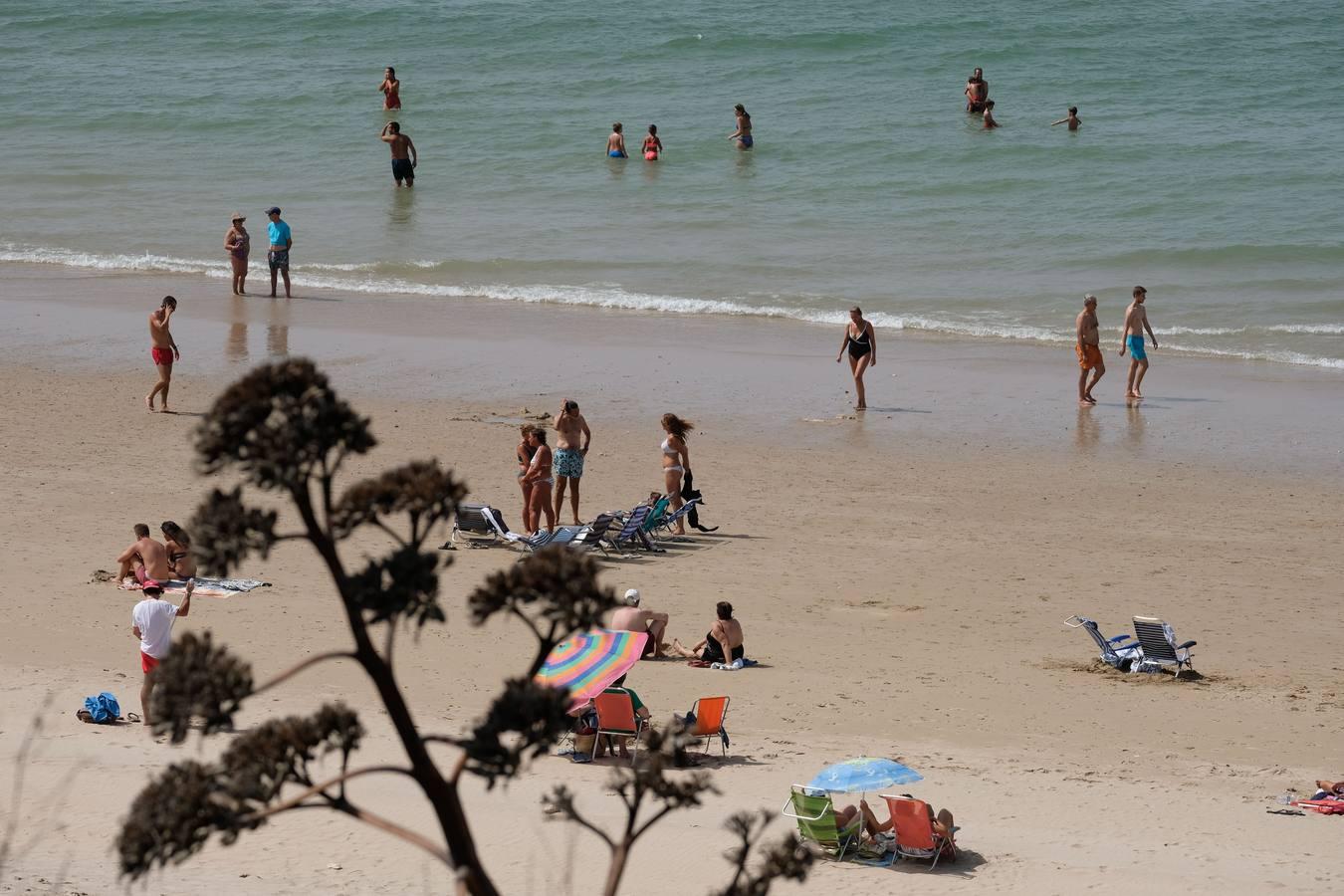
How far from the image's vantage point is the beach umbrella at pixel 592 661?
988 cm

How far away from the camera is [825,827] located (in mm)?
8516

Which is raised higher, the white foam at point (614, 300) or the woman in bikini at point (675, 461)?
the white foam at point (614, 300)

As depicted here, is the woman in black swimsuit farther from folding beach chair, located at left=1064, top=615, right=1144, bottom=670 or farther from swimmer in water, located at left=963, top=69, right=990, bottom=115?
swimmer in water, located at left=963, top=69, right=990, bottom=115

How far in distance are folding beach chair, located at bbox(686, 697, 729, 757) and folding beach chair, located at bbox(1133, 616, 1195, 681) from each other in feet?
9.46

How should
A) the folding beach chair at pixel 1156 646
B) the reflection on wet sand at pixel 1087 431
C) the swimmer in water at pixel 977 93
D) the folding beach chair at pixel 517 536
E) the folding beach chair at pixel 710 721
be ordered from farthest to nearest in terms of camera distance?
the swimmer in water at pixel 977 93
the reflection on wet sand at pixel 1087 431
the folding beach chair at pixel 517 536
the folding beach chair at pixel 1156 646
the folding beach chair at pixel 710 721

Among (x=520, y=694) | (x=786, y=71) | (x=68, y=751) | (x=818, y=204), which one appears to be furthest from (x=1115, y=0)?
(x=520, y=694)

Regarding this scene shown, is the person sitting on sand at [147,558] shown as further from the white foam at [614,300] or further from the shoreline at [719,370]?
the white foam at [614,300]

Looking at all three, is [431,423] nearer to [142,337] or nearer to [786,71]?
[142,337]

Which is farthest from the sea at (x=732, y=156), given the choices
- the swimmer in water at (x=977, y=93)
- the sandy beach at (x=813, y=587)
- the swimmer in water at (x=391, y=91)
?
the sandy beach at (x=813, y=587)

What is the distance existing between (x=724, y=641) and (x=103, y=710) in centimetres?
375

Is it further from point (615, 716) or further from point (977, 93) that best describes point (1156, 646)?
point (977, 93)

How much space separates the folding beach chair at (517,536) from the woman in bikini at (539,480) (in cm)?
16

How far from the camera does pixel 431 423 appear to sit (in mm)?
17062

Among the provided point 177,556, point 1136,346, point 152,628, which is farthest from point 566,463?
point 1136,346
